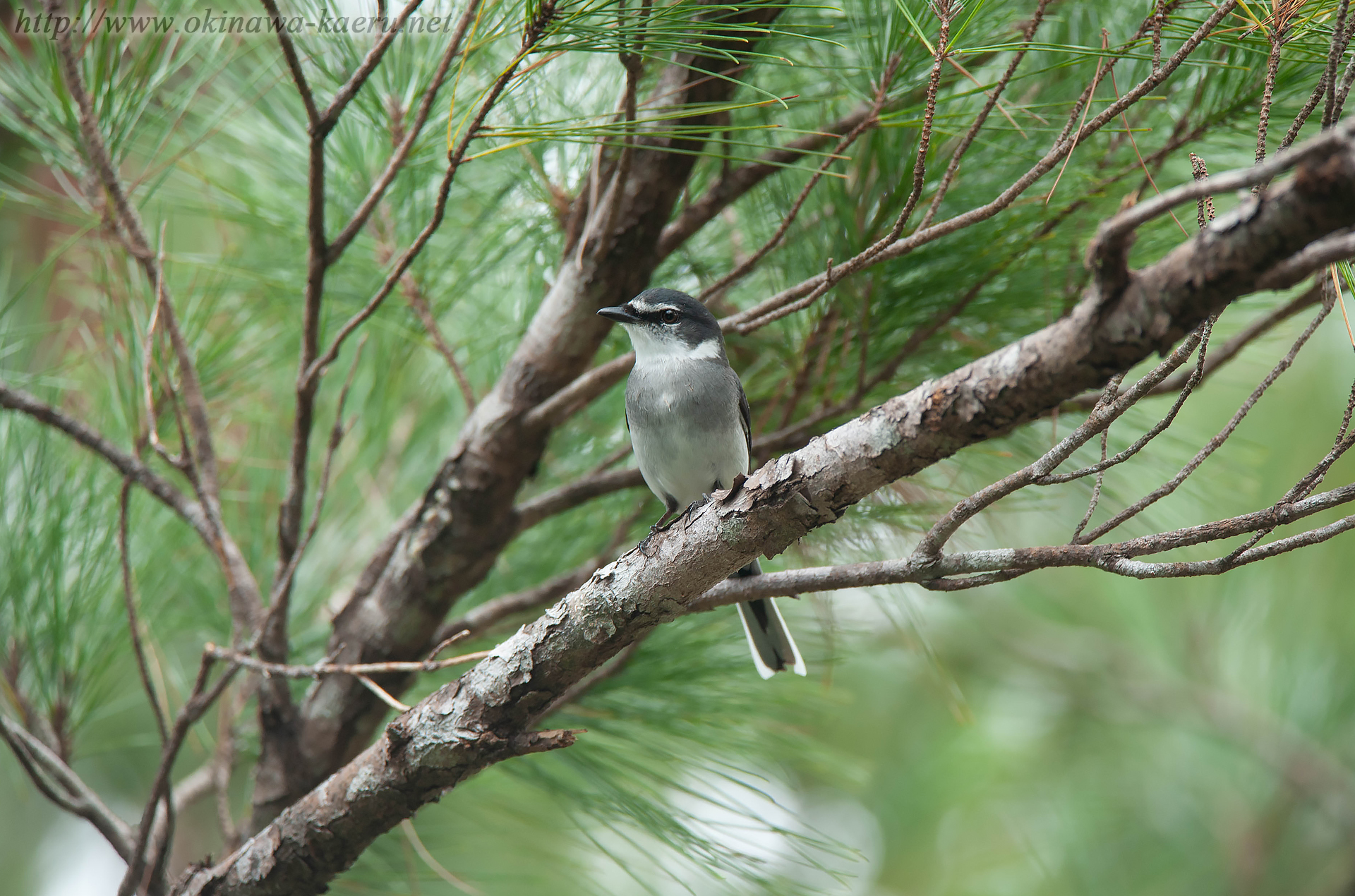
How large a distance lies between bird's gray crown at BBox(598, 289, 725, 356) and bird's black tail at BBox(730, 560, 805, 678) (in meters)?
0.70

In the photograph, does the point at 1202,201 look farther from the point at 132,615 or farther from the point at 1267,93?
the point at 132,615

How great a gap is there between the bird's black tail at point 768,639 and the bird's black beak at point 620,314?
0.79 meters

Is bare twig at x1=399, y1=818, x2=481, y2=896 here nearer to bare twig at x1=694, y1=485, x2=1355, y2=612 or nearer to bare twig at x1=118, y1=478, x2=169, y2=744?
bare twig at x1=118, y1=478, x2=169, y2=744

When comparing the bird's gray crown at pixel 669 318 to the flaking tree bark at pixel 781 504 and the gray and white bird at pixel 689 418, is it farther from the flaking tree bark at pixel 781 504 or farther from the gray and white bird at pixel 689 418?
the flaking tree bark at pixel 781 504

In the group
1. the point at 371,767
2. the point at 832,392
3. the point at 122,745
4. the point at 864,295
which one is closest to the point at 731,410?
the point at 832,392

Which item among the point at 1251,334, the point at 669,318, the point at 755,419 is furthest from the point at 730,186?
the point at 1251,334

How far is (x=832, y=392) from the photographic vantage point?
2.54m

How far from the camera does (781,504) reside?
1.31 metres

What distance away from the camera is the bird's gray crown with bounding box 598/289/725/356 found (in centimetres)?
257

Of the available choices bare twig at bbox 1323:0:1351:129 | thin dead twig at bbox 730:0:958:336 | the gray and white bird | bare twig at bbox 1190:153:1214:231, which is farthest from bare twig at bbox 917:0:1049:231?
the gray and white bird

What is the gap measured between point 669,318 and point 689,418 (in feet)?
0.98

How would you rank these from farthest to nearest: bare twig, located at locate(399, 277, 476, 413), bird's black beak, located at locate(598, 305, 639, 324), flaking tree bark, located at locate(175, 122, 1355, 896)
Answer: bare twig, located at locate(399, 277, 476, 413)
bird's black beak, located at locate(598, 305, 639, 324)
flaking tree bark, located at locate(175, 122, 1355, 896)

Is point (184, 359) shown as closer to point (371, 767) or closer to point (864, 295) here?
point (371, 767)

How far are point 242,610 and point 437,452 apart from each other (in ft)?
4.81
